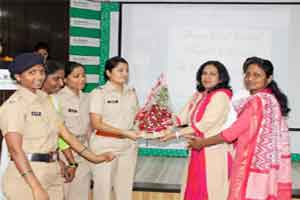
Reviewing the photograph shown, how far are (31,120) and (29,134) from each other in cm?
7

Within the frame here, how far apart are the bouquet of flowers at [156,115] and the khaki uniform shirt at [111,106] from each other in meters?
0.15

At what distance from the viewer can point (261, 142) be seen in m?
2.93

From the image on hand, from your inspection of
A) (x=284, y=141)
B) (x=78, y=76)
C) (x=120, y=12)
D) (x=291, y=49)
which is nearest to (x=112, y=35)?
(x=120, y=12)

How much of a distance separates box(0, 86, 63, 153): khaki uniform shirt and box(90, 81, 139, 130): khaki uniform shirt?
0.85m

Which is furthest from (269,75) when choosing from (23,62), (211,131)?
(23,62)

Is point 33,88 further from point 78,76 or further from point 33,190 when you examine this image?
point 78,76

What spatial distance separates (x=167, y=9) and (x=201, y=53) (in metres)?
0.84

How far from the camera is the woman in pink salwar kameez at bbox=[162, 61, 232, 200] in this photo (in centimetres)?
334

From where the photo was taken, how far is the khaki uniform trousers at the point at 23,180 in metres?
2.50

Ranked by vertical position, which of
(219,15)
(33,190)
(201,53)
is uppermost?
(219,15)

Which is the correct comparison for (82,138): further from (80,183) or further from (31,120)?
(31,120)

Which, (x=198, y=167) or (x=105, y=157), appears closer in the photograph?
(x=105, y=157)

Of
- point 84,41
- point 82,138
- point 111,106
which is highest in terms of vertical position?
point 84,41

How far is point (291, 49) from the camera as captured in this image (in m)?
7.22
